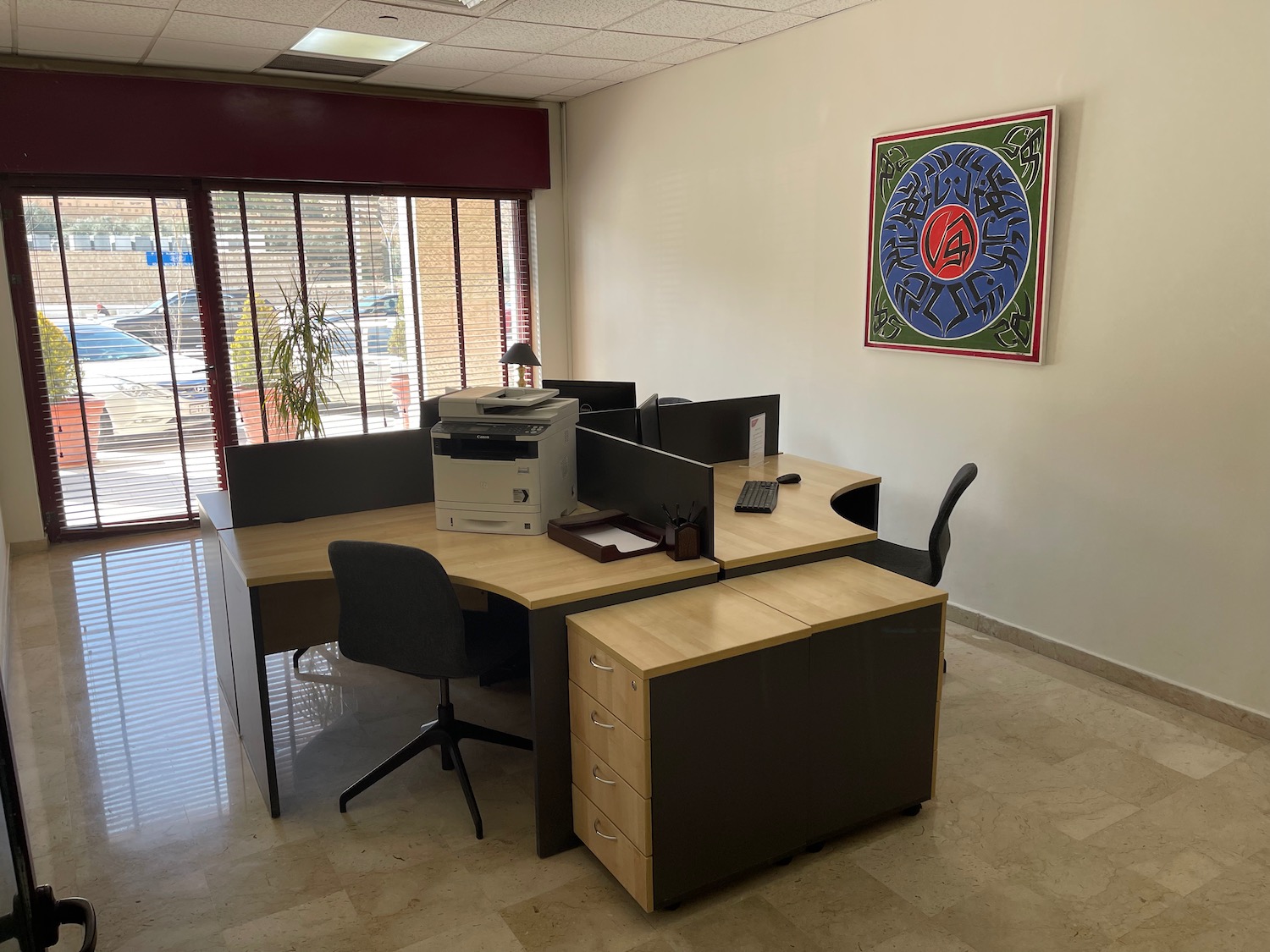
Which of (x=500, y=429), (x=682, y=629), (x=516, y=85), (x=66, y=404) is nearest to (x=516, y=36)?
(x=516, y=85)

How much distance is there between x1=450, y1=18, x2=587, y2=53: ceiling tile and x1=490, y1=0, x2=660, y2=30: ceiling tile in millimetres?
106

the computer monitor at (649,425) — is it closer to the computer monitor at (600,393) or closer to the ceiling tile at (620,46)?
the computer monitor at (600,393)

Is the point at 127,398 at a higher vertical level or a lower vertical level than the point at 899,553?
higher

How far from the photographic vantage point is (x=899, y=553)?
3.97m

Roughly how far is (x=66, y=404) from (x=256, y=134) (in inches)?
80.6

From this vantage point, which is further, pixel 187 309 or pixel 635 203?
pixel 635 203

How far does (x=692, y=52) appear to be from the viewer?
17.6 ft

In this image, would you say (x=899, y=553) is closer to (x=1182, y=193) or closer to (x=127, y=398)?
(x=1182, y=193)

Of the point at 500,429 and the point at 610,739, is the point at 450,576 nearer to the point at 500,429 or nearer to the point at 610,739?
the point at 500,429


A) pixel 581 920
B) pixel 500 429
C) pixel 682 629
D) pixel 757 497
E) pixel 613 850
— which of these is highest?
pixel 500 429

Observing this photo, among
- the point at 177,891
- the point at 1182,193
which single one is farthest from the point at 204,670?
the point at 1182,193

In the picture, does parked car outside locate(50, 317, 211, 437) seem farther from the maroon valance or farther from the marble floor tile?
the marble floor tile

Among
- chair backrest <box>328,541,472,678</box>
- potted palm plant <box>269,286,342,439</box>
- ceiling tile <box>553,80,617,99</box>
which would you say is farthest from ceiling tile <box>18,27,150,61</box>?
chair backrest <box>328,541,472,678</box>

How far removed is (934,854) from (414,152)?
5532mm
